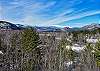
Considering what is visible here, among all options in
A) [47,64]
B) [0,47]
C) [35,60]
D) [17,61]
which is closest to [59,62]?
[47,64]

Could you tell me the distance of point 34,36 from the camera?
133 ft

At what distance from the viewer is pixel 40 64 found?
133 ft

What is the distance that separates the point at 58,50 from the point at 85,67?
6.79 m

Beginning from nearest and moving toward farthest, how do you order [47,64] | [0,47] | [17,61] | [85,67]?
[17,61], [47,64], [85,67], [0,47]

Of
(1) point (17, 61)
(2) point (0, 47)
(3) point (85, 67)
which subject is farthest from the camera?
(2) point (0, 47)

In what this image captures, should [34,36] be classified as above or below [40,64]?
above

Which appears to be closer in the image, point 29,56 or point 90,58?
point 29,56

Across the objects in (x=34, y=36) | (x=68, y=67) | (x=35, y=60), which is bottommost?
(x=68, y=67)

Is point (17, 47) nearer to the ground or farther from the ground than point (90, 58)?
farther from the ground

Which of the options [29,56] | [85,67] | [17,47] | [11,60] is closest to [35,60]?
[29,56]

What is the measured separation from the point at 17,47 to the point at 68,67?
11577mm

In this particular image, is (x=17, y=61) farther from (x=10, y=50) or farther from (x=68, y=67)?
(x=68, y=67)

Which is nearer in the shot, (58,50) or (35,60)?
(35,60)

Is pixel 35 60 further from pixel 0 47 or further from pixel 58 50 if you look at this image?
pixel 0 47
